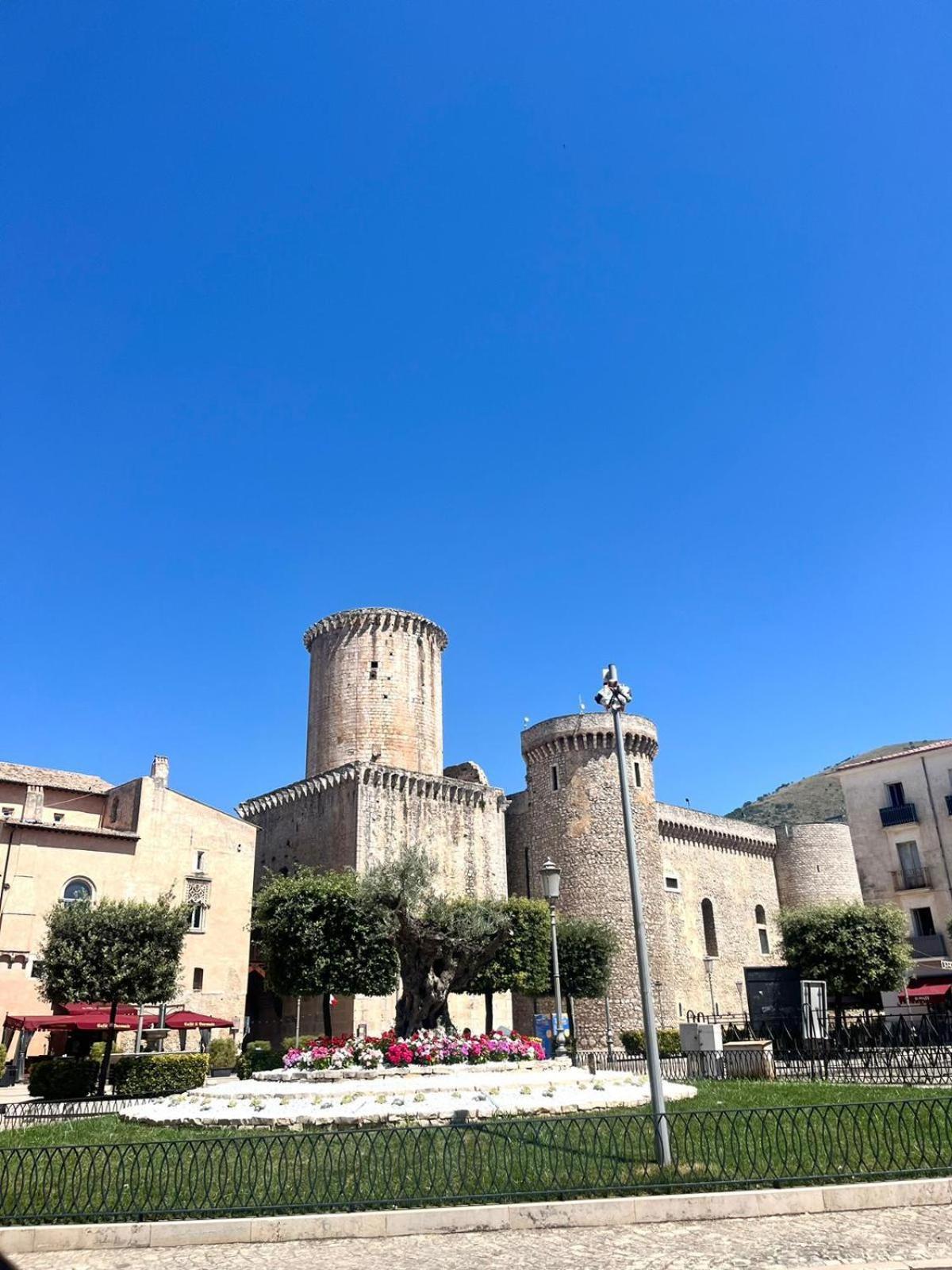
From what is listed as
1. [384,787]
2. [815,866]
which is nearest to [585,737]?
[384,787]

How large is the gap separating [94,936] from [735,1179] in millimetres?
20318

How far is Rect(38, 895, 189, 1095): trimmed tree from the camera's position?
24672 millimetres

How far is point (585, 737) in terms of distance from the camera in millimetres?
45625

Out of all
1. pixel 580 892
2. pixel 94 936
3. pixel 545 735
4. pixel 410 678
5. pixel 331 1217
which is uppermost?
pixel 410 678

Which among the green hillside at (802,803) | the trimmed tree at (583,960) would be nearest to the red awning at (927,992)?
the trimmed tree at (583,960)

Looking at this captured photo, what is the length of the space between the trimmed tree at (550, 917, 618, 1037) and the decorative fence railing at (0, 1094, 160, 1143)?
Result: 19.3m

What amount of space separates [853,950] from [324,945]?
1772 centimetres

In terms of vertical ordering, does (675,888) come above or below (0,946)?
above

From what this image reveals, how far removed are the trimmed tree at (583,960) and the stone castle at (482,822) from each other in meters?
3.52

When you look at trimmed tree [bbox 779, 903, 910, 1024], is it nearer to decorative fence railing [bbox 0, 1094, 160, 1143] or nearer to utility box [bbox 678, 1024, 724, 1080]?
utility box [bbox 678, 1024, 724, 1080]

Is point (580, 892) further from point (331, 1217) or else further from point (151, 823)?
point (331, 1217)

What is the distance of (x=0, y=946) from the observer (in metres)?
31.3

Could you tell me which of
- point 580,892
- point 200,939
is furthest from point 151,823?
point 580,892

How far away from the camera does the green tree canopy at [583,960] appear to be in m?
37.2
